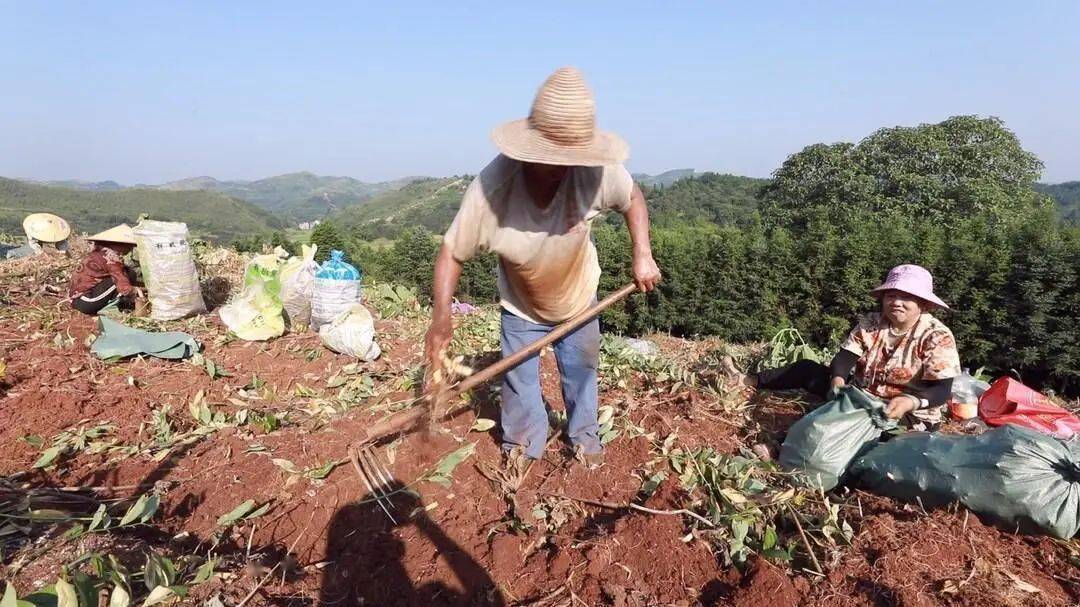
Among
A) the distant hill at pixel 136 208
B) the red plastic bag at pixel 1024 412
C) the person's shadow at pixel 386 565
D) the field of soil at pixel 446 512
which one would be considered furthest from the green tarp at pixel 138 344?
the distant hill at pixel 136 208

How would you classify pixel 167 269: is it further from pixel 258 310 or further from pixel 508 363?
pixel 508 363

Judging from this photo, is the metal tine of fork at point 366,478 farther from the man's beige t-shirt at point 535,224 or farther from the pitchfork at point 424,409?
the man's beige t-shirt at point 535,224

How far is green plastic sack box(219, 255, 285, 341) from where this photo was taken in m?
4.34

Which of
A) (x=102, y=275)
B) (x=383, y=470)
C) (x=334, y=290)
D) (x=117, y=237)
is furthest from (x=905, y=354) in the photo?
(x=102, y=275)

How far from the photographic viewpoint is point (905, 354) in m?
2.75

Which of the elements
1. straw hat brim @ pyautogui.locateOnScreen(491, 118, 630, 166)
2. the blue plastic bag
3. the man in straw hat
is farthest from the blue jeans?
the blue plastic bag

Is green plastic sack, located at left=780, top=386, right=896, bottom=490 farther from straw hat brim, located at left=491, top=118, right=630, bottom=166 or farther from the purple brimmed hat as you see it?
straw hat brim, located at left=491, top=118, right=630, bottom=166

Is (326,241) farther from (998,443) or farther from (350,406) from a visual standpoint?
(998,443)

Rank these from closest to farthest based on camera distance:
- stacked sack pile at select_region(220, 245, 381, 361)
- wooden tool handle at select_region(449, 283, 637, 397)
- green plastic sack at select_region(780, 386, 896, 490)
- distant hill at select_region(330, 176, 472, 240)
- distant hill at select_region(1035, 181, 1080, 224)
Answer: wooden tool handle at select_region(449, 283, 637, 397)
green plastic sack at select_region(780, 386, 896, 490)
stacked sack pile at select_region(220, 245, 381, 361)
distant hill at select_region(1035, 181, 1080, 224)
distant hill at select_region(330, 176, 472, 240)

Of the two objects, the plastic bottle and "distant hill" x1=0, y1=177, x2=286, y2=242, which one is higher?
the plastic bottle

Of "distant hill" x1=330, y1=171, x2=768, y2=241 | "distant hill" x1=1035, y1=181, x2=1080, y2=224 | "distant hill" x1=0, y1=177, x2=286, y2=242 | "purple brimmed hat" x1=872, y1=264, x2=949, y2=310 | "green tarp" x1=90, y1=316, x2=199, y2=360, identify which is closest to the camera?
"purple brimmed hat" x1=872, y1=264, x2=949, y2=310

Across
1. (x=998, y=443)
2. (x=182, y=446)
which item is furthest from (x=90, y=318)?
(x=998, y=443)

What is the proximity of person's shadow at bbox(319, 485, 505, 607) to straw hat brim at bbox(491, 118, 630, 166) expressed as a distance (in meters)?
1.45

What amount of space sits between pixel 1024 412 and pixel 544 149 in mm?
2889
